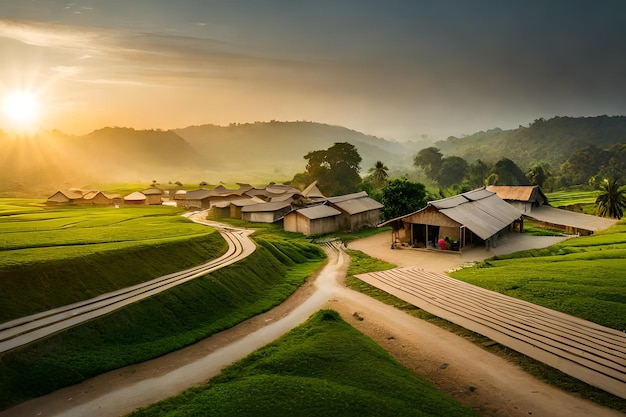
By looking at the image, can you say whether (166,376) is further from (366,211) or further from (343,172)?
(343,172)

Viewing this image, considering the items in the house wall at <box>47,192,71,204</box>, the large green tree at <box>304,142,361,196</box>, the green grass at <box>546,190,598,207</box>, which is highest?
the large green tree at <box>304,142,361,196</box>

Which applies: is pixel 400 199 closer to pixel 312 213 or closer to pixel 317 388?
pixel 312 213

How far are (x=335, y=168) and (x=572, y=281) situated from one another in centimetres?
9655

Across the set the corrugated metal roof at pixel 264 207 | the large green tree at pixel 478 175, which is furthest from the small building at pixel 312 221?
the large green tree at pixel 478 175

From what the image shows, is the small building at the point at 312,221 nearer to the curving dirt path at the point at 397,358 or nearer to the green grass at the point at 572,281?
the green grass at the point at 572,281

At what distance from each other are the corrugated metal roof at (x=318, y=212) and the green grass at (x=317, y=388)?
134ft

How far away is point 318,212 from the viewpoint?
60.9 m

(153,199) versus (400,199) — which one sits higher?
(400,199)

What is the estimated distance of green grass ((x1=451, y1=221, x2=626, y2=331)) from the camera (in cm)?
2125

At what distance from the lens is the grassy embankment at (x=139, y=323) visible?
15547mm

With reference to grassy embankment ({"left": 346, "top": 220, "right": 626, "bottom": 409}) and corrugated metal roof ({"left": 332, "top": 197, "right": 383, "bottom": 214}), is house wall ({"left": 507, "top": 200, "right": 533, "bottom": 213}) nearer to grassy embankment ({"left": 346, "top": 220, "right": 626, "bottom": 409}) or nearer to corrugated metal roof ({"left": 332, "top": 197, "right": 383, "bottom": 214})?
corrugated metal roof ({"left": 332, "top": 197, "right": 383, "bottom": 214})

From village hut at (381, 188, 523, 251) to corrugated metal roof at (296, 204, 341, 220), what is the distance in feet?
40.6

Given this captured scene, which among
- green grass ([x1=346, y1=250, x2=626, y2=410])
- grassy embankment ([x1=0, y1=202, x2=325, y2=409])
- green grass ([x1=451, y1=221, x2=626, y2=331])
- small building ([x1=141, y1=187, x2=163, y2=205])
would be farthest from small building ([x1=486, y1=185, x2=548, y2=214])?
small building ([x1=141, y1=187, x2=163, y2=205])

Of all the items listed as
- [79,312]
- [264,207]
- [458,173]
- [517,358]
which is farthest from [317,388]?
[458,173]
